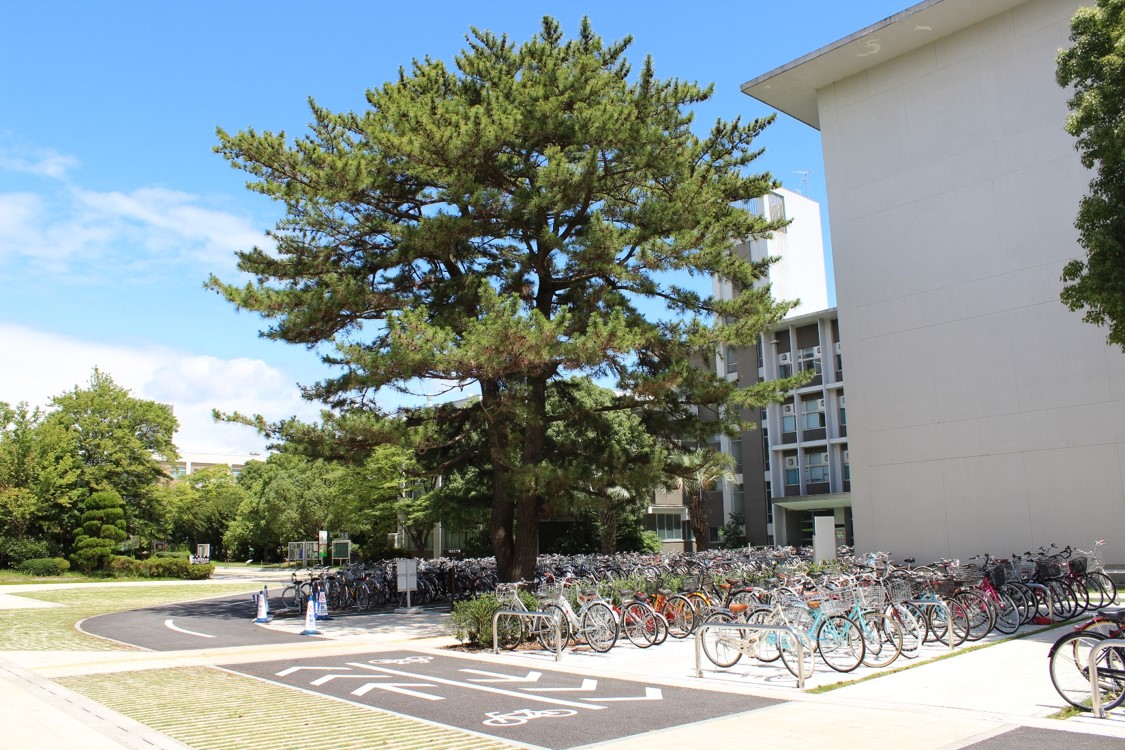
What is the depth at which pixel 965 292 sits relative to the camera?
21.9 metres

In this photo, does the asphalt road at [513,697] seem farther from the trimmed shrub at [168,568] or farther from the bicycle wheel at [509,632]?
the trimmed shrub at [168,568]

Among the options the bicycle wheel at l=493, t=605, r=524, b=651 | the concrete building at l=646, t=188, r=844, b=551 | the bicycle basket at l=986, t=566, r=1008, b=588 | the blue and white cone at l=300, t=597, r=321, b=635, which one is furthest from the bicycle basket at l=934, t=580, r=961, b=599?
the concrete building at l=646, t=188, r=844, b=551

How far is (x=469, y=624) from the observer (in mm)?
12867

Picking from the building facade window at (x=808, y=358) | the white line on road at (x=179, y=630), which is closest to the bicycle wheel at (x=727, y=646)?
the white line on road at (x=179, y=630)

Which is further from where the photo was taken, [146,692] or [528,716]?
[146,692]

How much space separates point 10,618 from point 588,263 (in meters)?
15.7

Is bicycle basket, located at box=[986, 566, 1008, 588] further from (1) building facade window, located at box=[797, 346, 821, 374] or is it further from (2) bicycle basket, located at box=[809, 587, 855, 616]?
(1) building facade window, located at box=[797, 346, 821, 374]

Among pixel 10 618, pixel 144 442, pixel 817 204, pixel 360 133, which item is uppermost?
pixel 817 204

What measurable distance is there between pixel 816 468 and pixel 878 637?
3071 centimetres

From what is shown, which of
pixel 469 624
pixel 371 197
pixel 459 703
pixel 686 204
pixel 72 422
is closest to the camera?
pixel 459 703

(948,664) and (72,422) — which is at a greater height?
(72,422)

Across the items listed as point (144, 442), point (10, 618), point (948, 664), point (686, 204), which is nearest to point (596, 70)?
point (686, 204)

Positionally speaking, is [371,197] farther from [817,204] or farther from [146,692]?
[817,204]

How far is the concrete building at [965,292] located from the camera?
65.5 ft
